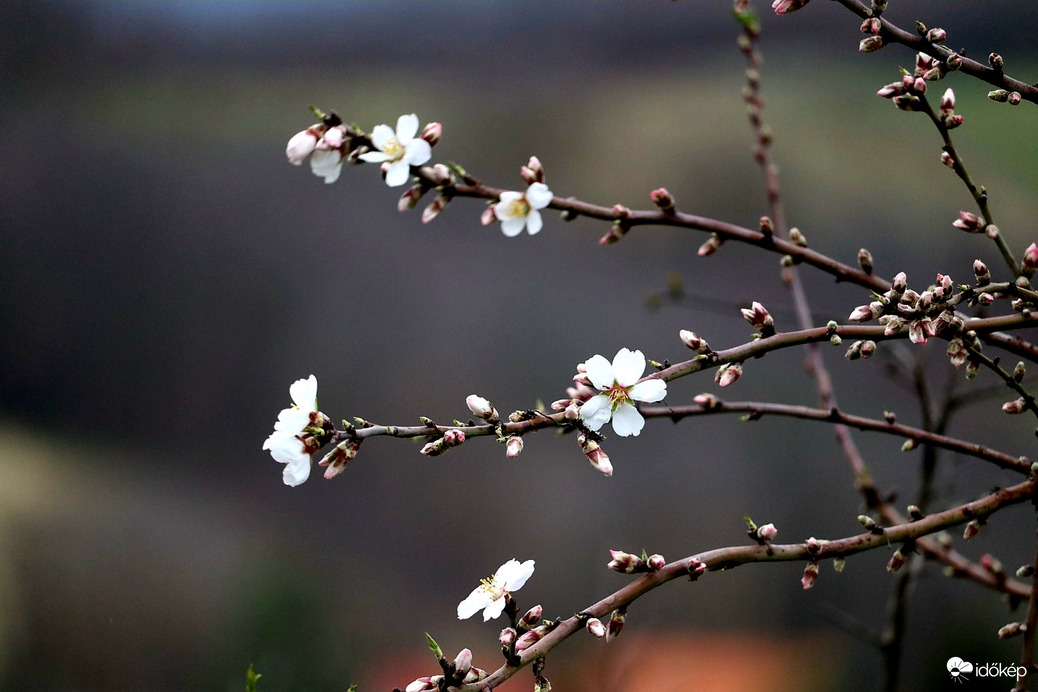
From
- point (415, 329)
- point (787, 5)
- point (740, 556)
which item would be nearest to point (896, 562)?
point (740, 556)

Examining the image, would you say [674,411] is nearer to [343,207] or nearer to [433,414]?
[433,414]

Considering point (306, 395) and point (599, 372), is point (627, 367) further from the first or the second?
point (306, 395)

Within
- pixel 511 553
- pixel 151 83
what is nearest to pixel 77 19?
pixel 151 83

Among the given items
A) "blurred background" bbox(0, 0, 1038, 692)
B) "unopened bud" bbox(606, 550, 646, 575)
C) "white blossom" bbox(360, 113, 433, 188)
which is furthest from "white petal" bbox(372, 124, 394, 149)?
"blurred background" bbox(0, 0, 1038, 692)

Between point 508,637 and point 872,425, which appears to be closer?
point 508,637

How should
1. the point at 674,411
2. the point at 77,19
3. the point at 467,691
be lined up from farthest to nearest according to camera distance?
the point at 77,19 < the point at 674,411 < the point at 467,691

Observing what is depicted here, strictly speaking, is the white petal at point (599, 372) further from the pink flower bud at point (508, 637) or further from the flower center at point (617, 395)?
the pink flower bud at point (508, 637)
